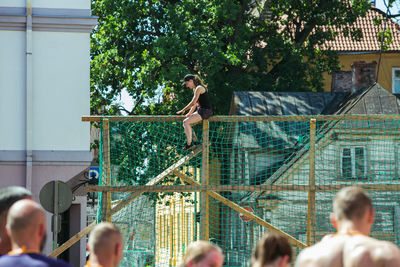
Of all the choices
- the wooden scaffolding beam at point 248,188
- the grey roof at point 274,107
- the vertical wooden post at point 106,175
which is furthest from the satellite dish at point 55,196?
the grey roof at point 274,107

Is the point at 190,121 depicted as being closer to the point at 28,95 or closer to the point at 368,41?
the point at 28,95

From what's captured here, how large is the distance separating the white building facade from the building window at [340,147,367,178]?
585 centimetres

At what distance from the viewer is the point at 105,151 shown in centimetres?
1180

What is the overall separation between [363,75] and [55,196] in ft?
53.9

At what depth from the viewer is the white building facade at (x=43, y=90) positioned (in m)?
18.9

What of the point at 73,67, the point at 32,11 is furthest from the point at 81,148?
the point at 32,11

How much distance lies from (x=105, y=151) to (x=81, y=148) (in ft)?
24.2

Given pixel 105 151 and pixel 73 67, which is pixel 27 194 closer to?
pixel 105 151

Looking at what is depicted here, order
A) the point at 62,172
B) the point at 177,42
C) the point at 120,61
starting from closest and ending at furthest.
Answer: the point at 62,172, the point at 177,42, the point at 120,61

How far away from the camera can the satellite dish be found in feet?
47.7

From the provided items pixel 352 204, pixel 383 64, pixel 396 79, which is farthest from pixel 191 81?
pixel 396 79

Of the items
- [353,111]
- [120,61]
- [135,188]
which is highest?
[120,61]

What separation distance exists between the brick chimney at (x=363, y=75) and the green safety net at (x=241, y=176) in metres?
5.94

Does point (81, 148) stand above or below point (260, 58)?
below
